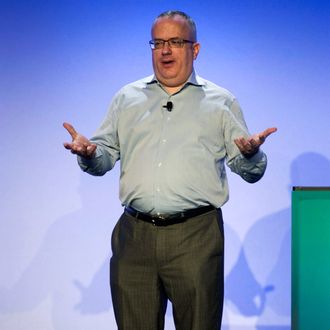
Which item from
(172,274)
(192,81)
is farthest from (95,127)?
(172,274)

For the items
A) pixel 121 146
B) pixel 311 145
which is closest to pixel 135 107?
pixel 121 146

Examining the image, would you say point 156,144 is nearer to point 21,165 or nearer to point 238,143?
point 238,143

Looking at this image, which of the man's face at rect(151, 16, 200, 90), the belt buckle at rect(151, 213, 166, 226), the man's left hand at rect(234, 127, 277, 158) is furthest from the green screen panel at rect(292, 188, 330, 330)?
the man's face at rect(151, 16, 200, 90)

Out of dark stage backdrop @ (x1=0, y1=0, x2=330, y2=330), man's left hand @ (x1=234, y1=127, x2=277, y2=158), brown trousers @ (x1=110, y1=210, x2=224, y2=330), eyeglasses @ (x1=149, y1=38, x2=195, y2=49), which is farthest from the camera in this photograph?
dark stage backdrop @ (x1=0, y1=0, x2=330, y2=330)

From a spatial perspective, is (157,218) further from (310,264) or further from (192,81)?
(310,264)

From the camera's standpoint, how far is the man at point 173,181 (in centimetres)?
216

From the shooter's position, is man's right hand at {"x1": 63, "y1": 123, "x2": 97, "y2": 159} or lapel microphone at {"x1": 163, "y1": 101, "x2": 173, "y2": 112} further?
lapel microphone at {"x1": 163, "y1": 101, "x2": 173, "y2": 112}

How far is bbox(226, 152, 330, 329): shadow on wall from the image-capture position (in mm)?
3184

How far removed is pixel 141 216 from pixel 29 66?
4.32 ft

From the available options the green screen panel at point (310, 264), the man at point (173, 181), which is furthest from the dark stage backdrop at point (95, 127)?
the man at point (173, 181)

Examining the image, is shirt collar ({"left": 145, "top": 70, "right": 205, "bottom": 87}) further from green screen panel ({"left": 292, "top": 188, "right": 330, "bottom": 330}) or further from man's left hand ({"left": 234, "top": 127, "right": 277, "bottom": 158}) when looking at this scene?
green screen panel ({"left": 292, "top": 188, "right": 330, "bottom": 330})

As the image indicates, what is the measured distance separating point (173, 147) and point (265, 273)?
1244mm

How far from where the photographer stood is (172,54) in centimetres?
226

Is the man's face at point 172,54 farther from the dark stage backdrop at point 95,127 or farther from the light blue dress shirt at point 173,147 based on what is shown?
the dark stage backdrop at point 95,127
